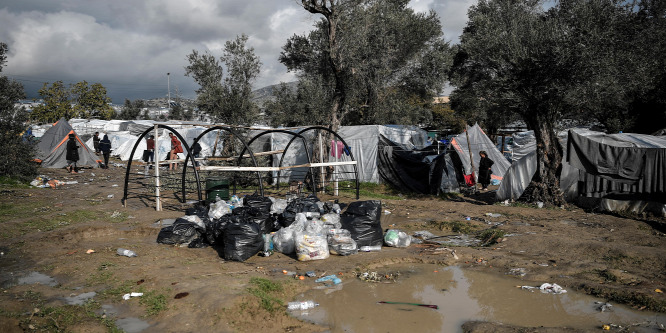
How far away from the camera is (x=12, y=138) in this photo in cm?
1341

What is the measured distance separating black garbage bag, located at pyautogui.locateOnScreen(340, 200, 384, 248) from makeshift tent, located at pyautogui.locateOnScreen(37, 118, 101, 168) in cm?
1634

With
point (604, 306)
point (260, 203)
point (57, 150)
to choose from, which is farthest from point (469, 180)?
point (57, 150)

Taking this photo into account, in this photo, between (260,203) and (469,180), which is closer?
Answer: (260,203)

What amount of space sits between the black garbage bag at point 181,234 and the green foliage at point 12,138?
9121 millimetres

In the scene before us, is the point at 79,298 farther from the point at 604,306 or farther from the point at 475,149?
the point at 475,149

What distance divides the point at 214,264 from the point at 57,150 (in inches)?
655

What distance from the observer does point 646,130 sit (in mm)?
24234

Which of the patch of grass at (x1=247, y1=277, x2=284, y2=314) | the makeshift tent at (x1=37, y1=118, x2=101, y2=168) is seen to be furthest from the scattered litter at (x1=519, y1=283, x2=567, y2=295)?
the makeshift tent at (x1=37, y1=118, x2=101, y2=168)

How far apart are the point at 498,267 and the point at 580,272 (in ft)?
3.61

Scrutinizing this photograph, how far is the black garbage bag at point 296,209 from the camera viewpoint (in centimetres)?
738

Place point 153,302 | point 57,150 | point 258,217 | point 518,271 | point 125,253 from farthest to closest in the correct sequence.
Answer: point 57,150 < point 258,217 < point 125,253 < point 518,271 < point 153,302

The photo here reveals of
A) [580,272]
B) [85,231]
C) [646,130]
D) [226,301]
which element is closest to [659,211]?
[580,272]

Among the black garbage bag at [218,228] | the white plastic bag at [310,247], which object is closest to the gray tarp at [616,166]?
the white plastic bag at [310,247]

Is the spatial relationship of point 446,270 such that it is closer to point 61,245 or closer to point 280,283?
point 280,283
